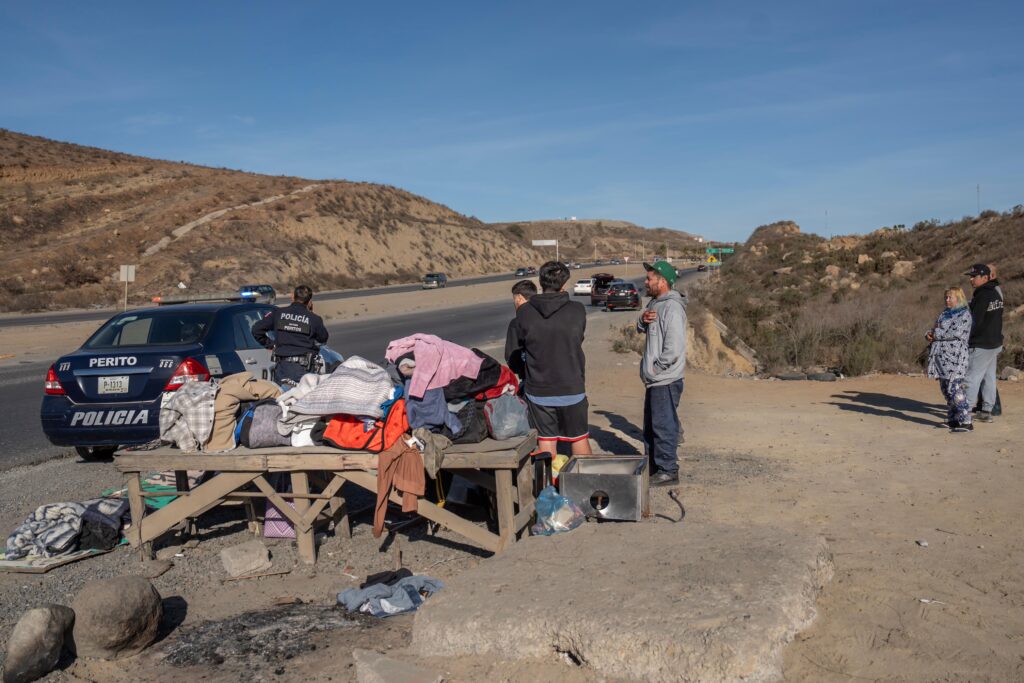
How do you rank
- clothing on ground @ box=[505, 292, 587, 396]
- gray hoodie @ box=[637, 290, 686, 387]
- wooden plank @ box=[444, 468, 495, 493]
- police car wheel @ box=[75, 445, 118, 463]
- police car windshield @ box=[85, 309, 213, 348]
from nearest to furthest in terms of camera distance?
wooden plank @ box=[444, 468, 495, 493] < clothing on ground @ box=[505, 292, 587, 396] < gray hoodie @ box=[637, 290, 686, 387] < police car windshield @ box=[85, 309, 213, 348] < police car wheel @ box=[75, 445, 118, 463]

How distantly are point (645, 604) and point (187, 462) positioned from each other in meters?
3.26

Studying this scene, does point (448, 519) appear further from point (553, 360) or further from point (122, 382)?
point (122, 382)

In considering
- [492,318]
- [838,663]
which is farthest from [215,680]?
[492,318]

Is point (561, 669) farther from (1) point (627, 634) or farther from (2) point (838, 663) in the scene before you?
(2) point (838, 663)

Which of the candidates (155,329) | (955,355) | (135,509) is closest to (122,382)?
(155,329)

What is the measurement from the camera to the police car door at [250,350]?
899 cm

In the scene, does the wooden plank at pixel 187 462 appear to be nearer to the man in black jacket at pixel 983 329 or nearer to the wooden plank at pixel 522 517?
the wooden plank at pixel 522 517

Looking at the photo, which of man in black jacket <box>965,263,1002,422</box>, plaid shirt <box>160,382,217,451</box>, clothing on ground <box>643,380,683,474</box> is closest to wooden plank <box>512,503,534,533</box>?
clothing on ground <box>643,380,683,474</box>

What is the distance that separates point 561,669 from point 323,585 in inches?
84.0

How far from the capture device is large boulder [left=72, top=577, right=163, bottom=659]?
425cm

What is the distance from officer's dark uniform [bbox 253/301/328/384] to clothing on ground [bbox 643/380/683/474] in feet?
11.2

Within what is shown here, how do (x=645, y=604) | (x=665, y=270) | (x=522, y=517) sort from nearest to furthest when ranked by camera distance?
(x=645, y=604), (x=522, y=517), (x=665, y=270)

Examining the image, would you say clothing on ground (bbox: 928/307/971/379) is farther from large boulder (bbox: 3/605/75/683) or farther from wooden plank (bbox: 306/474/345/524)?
large boulder (bbox: 3/605/75/683)

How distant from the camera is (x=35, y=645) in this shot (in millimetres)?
4059
